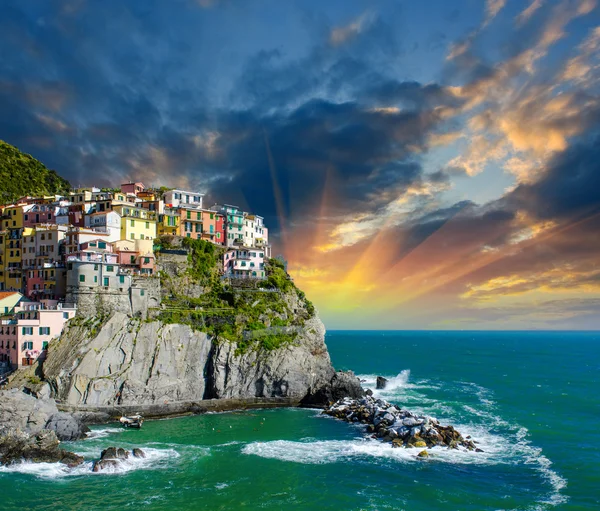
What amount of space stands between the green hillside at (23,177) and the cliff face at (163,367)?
61.7m

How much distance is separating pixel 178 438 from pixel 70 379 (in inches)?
643

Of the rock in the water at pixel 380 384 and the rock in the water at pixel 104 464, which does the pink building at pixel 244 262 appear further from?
the rock in the water at pixel 104 464

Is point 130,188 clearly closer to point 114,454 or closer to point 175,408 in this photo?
point 175,408

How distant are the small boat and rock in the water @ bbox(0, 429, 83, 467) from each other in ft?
32.0

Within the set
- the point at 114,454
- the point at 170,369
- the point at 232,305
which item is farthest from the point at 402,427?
the point at 232,305

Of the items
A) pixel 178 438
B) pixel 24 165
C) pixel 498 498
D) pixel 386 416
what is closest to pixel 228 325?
pixel 178 438

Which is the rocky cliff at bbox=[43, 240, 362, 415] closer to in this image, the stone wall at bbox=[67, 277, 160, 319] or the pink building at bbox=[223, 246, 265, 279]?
the stone wall at bbox=[67, 277, 160, 319]

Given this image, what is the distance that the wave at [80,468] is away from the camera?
4447cm

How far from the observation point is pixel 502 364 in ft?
463

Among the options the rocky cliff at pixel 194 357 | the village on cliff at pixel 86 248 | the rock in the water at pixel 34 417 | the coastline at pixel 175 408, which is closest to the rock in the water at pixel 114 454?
the rock in the water at pixel 34 417

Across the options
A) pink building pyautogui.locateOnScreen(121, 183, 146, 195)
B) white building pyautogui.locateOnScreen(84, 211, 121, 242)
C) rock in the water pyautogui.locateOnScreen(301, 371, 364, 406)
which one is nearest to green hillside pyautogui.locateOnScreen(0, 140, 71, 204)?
pink building pyautogui.locateOnScreen(121, 183, 146, 195)

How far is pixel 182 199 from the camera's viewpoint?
100000 mm

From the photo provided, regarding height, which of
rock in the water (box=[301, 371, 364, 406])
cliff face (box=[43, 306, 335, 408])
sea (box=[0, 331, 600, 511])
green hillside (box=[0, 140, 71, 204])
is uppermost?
green hillside (box=[0, 140, 71, 204])

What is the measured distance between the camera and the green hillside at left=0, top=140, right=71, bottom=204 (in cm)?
11756
